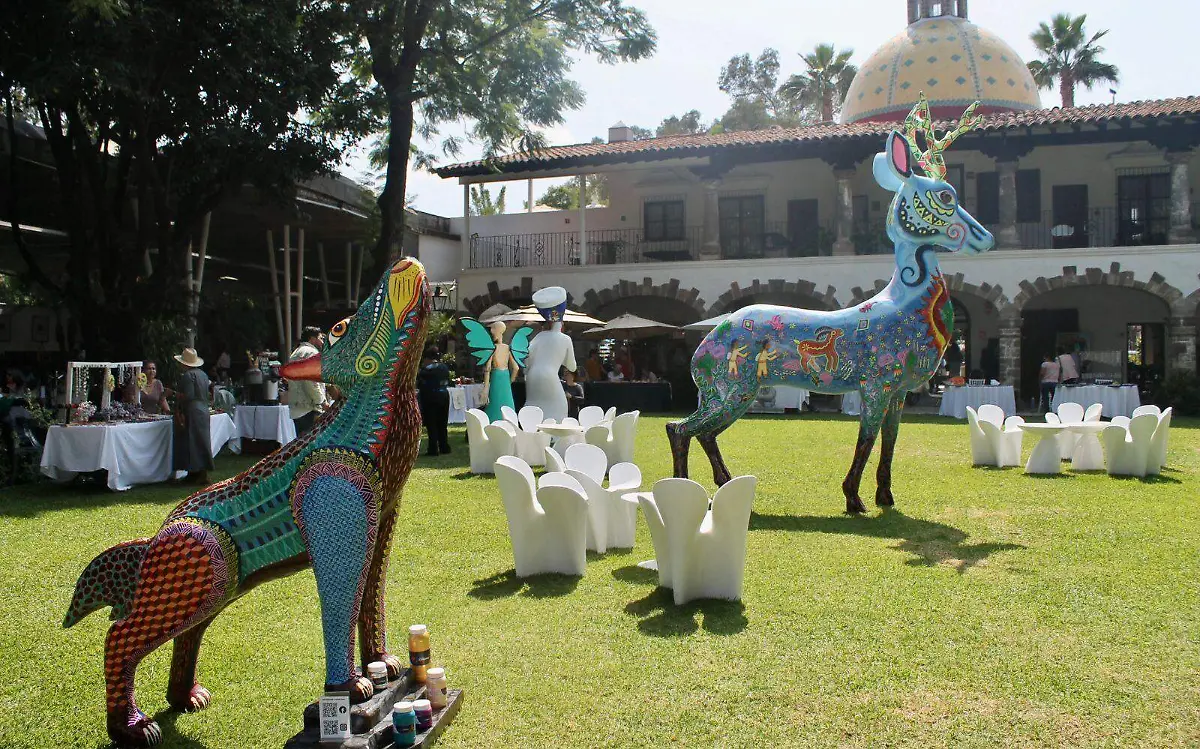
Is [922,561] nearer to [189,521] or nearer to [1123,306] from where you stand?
[189,521]

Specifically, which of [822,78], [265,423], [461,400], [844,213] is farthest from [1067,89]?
[265,423]

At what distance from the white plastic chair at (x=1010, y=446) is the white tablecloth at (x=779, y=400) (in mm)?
8120

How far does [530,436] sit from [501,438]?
54 cm

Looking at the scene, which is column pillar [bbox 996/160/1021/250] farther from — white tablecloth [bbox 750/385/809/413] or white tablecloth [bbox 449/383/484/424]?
white tablecloth [bbox 449/383/484/424]

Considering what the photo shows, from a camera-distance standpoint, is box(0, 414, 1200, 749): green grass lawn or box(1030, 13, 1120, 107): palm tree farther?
box(1030, 13, 1120, 107): palm tree

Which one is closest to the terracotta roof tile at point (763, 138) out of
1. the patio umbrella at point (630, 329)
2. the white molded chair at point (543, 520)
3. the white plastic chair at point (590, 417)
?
the patio umbrella at point (630, 329)

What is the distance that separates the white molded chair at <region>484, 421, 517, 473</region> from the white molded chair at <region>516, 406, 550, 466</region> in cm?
23

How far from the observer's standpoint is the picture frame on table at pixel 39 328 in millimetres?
17438

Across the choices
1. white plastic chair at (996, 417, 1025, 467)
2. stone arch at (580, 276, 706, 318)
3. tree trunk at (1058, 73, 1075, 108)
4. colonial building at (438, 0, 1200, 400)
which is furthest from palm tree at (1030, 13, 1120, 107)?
white plastic chair at (996, 417, 1025, 467)

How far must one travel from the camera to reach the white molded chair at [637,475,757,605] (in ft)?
14.8

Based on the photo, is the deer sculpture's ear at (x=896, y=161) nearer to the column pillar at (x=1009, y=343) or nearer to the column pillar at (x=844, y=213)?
the column pillar at (x=1009, y=343)

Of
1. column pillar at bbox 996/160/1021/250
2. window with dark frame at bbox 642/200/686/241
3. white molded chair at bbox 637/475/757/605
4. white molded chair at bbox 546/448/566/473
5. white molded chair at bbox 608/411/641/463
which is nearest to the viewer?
white molded chair at bbox 637/475/757/605

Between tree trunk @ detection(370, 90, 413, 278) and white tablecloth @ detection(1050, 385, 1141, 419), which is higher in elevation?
tree trunk @ detection(370, 90, 413, 278)

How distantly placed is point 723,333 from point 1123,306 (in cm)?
1747
